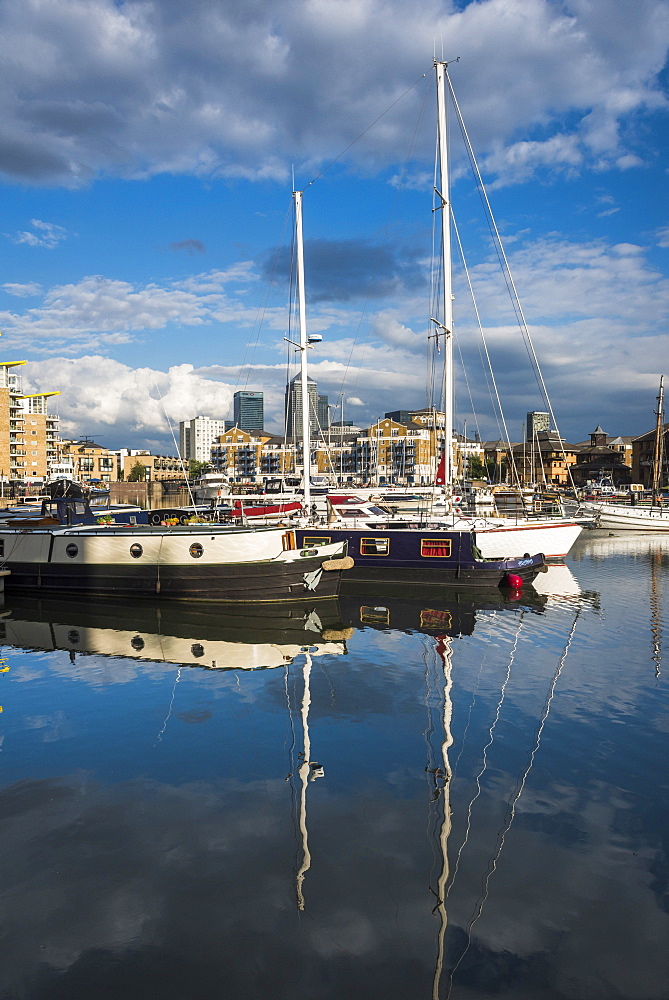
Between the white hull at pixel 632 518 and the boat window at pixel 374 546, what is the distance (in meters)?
34.9

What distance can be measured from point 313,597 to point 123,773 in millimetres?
15299

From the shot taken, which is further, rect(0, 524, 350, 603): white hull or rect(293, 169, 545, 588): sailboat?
rect(293, 169, 545, 588): sailboat

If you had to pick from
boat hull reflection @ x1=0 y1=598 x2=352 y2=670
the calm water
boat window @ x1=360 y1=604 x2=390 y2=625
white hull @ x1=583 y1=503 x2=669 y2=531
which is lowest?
boat window @ x1=360 y1=604 x2=390 y2=625

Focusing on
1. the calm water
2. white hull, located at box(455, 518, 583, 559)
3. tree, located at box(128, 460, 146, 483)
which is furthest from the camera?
tree, located at box(128, 460, 146, 483)

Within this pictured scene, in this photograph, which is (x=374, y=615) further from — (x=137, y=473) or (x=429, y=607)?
(x=137, y=473)

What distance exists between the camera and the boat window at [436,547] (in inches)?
1104

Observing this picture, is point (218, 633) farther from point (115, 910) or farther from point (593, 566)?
point (593, 566)

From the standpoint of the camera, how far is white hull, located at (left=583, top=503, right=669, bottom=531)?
189ft

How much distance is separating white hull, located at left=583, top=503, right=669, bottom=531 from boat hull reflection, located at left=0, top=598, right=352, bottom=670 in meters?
42.6

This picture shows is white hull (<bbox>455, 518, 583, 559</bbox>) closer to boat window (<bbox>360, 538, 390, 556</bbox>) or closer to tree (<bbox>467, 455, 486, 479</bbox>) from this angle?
boat window (<bbox>360, 538, 390, 556</bbox>)

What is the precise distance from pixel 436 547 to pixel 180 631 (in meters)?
12.3

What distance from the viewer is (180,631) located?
A: 21.1 metres

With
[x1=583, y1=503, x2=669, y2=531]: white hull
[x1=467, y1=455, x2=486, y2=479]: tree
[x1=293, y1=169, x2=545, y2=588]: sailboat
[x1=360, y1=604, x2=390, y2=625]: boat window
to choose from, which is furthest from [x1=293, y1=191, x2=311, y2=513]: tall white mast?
[x1=467, y1=455, x2=486, y2=479]: tree

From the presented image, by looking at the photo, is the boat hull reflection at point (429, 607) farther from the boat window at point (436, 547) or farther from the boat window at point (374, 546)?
the boat window at point (374, 546)
